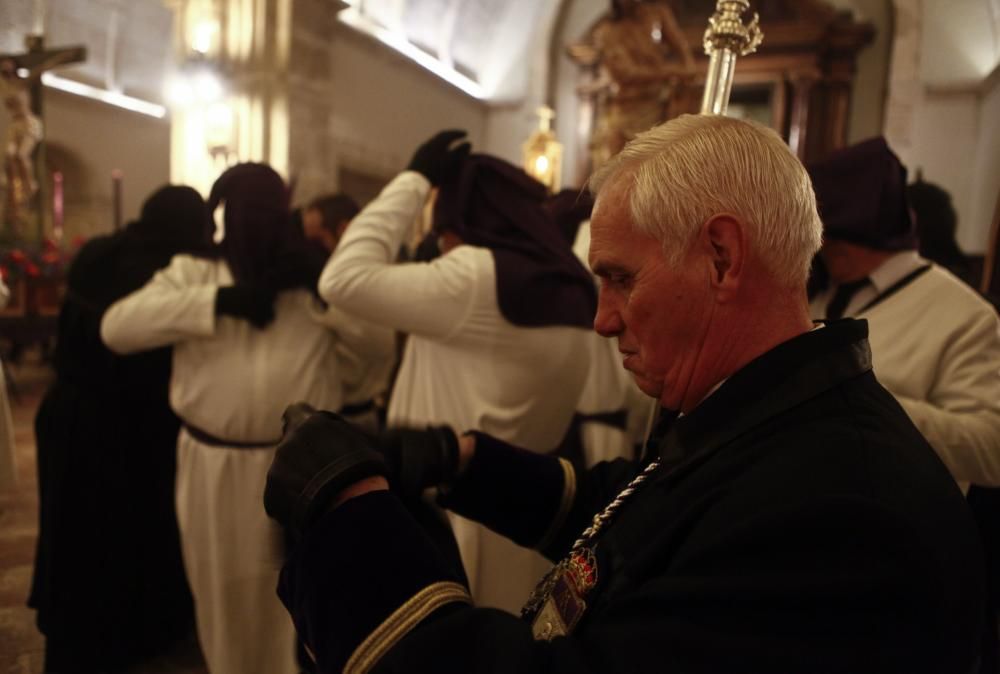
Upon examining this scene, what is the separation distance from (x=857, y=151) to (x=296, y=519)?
5.76ft

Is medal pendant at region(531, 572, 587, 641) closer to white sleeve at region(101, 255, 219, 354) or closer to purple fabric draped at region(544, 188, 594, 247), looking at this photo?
white sleeve at region(101, 255, 219, 354)

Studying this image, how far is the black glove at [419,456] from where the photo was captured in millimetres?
1181

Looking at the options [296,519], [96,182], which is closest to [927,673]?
[296,519]

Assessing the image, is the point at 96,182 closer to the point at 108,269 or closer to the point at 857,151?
the point at 108,269

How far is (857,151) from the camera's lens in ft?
6.35

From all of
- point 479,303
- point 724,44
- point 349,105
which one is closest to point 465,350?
point 479,303

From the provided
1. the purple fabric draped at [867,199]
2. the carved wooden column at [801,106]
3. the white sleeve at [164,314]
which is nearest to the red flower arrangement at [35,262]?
the white sleeve at [164,314]

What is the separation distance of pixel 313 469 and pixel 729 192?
0.61 m

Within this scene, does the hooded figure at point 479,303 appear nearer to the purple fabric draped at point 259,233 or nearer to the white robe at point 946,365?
the purple fabric draped at point 259,233

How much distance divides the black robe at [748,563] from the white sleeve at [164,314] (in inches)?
58.9

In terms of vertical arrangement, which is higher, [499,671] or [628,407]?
[499,671]

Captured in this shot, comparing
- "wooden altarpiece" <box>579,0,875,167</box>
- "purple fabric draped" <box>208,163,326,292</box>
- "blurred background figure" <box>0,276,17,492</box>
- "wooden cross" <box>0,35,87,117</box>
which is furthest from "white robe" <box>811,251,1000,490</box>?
"wooden altarpiece" <box>579,0,875,167</box>

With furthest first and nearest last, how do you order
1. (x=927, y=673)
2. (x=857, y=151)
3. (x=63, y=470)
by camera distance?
1. (x=63, y=470)
2. (x=857, y=151)
3. (x=927, y=673)

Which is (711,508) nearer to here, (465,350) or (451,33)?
(465,350)
